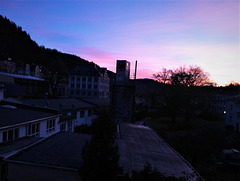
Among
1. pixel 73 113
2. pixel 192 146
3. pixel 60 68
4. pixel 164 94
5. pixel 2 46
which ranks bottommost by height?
pixel 192 146

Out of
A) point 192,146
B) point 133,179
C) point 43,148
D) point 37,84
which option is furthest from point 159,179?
point 37,84

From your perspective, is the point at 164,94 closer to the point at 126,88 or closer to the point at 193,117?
the point at 193,117

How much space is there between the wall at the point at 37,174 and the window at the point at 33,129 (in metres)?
7.44

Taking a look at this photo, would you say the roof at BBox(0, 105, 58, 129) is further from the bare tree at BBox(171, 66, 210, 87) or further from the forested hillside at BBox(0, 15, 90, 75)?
the forested hillside at BBox(0, 15, 90, 75)

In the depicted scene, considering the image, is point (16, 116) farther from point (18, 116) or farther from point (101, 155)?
point (101, 155)

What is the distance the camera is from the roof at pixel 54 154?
836 cm

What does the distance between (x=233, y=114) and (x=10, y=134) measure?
34388mm

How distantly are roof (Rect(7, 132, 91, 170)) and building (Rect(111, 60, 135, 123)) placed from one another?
12.3 m

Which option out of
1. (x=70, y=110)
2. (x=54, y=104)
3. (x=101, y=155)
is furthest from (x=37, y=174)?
(x=54, y=104)

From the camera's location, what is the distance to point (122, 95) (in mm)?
24141

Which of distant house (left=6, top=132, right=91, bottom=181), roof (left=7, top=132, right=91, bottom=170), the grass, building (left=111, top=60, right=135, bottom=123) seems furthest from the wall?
building (left=111, top=60, right=135, bottom=123)

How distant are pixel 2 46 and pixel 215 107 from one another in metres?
134

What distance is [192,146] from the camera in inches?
945

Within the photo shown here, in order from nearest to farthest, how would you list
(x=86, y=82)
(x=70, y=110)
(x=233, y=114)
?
(x=70, y=110) → (x=233, y=114) → (x=86, y=82)
